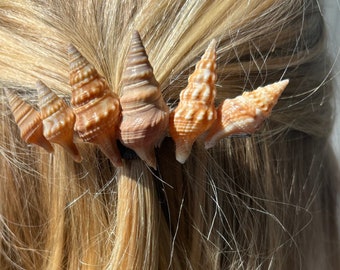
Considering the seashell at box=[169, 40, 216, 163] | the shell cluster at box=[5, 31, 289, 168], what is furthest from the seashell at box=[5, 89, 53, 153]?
the seashell at box=[169, 40, 216, 163]

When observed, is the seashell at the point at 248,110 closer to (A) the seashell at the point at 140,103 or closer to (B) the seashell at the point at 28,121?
(A) the seashell at the point at 140,103

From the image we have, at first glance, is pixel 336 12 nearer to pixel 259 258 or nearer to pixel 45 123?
pixel 259 258

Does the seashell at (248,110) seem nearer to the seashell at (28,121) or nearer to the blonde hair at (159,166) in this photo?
the blonde hair at (159,166)

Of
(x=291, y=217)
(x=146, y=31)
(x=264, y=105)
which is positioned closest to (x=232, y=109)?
(x=264, y=105)

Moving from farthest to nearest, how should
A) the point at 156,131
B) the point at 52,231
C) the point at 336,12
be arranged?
the point at 336,12, the point at 52,231, the point at 156,131

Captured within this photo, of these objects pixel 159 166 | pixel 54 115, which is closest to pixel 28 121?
pixel 54 115

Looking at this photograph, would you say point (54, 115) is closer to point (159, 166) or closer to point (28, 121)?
point (28, 121)

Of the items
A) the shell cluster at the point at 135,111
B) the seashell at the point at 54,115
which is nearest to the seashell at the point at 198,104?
the shell cluster at the point at 135,111
